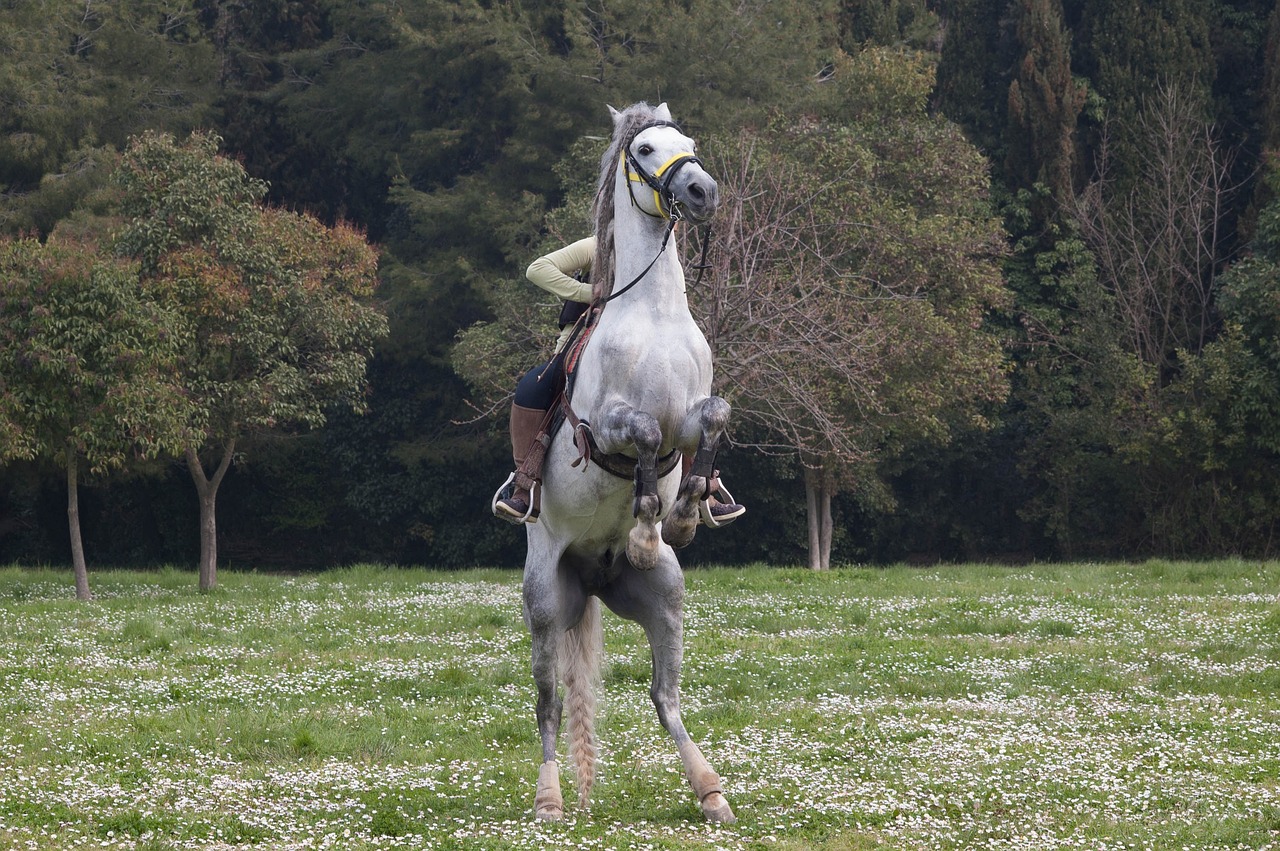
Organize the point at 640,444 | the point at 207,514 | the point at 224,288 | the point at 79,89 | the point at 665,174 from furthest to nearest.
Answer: the point at 79,89, the point at 207,514, the point at 224,288, the point at 665,174, the point at 640,444

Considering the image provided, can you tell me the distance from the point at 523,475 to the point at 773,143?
27.6 m

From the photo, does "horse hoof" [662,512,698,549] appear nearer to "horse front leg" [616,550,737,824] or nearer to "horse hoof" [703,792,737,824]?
"horse front leg" [616,550,737,824]

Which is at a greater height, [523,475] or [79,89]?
[79,89]

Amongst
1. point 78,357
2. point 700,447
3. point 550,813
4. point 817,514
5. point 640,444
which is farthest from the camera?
point 817,514

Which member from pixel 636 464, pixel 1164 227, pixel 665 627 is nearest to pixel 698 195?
pixel 636 464

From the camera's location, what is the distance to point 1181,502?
38.2 metres

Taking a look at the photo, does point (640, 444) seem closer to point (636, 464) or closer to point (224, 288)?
point (636, 464)

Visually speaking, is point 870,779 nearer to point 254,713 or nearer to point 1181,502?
point 254,713

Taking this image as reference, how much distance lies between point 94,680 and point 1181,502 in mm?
29405

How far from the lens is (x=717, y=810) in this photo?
9.91m

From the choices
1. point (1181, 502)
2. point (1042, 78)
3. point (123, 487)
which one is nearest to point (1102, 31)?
point (1042, 78)

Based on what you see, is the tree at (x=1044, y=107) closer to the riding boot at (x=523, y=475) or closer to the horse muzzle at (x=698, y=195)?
the riding boot at (x=523, y=475)

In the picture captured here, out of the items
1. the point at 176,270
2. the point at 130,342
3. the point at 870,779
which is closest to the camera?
the point at 870,779

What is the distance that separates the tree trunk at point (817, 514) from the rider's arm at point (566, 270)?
2453cm
